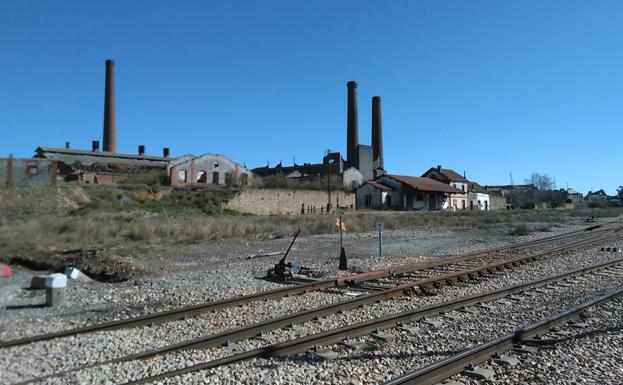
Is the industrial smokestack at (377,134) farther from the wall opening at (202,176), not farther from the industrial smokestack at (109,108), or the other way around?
the industrial smokestack at (109,108)

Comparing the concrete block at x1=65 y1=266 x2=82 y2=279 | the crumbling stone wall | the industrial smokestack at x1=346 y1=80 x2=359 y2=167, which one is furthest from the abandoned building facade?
the concrete block at x1=65 y1=266 x2=82 y2=279

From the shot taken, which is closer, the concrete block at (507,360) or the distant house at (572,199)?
the concrete block at (507,360)

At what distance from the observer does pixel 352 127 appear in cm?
8412

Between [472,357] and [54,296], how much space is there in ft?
25.0

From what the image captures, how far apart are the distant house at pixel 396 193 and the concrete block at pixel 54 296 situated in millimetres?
61279

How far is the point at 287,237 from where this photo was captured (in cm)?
2862

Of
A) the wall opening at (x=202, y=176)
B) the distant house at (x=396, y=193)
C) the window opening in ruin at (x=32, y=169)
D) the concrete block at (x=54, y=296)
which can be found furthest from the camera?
the distant house at (x=396, y=193)

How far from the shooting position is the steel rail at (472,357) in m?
5.54

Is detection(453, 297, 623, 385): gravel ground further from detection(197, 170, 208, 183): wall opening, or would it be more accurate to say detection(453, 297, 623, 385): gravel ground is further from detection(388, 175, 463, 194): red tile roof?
detection(388, 175, 463, 194): red tile roof

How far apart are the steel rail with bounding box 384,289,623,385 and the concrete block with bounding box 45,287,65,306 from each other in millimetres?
7218

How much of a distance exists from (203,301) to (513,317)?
5638 mm

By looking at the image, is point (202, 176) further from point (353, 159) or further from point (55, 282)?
point (55, 282)

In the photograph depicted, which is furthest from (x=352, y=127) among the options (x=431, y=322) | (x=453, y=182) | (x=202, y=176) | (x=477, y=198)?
(x=431, y=322)

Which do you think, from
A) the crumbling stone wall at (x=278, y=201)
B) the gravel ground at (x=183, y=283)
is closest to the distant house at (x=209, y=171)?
the crumbling stone wall at (x=278, y=201)
